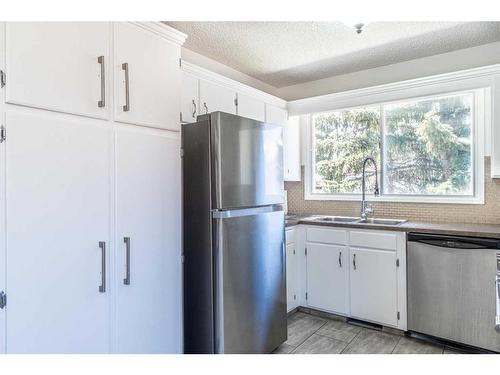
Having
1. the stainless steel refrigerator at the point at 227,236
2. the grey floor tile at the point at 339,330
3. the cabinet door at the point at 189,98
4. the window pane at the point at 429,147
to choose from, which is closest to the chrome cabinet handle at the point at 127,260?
the stainless steel refrigerator at the point at 227,236

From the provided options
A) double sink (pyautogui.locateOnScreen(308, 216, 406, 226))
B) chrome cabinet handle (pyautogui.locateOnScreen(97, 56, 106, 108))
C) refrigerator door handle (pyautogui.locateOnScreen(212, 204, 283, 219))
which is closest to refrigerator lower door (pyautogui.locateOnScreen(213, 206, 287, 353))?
refrigerator door handle (pyautogui.locateOnScreen(212, 204, 283, 219))

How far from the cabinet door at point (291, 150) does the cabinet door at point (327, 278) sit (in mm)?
898

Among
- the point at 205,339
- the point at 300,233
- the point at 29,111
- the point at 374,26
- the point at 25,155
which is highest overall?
the point at 374,26

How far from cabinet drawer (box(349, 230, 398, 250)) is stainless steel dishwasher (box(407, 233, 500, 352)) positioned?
0.13 meters

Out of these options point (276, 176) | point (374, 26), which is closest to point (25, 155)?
point (276, 176)

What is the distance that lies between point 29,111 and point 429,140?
3.20 m

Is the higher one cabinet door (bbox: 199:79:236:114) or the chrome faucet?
cabinet door (bbox: 199:79:236:114)

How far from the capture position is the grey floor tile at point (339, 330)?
8.80 feet

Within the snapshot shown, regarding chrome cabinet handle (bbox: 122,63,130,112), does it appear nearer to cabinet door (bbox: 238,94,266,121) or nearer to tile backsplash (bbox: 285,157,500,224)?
cabinet door (bbox: 238,94,266,121)

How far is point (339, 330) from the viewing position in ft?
9.23

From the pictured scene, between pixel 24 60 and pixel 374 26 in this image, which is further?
pixel 374 26

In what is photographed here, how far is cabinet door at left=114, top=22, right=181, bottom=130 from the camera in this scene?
5.31ft
